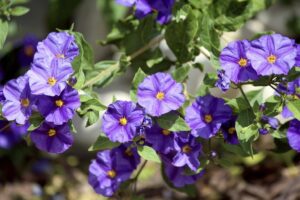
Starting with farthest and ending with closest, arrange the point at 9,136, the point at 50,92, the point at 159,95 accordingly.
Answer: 1. the point at 9,136
2. the point at 159,95
3. the point at 50,92

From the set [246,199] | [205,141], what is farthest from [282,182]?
[205,141]

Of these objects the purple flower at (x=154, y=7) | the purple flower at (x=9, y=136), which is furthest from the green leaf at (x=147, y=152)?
the purple flower at (x=9, y=136)

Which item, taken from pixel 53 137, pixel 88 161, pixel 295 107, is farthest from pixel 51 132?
pixel 88 161

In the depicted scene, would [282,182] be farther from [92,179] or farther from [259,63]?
[259,63]

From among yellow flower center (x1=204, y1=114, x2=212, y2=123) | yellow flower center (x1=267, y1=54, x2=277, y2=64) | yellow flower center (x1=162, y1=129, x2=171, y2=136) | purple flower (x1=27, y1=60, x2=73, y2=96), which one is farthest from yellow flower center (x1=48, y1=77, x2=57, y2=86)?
yellow flower center (x1=267, y1=54, x2=277, y2=64)

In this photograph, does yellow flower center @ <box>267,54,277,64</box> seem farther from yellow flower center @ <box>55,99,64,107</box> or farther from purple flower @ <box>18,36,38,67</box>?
purple flower @ <box>18,36,38,67</box>

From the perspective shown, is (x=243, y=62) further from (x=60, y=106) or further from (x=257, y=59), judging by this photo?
(x=60, y=106)
